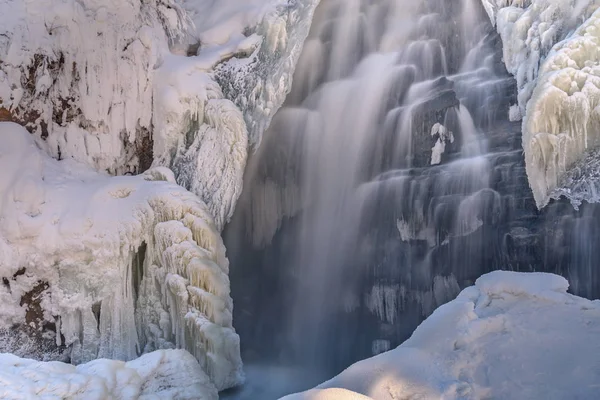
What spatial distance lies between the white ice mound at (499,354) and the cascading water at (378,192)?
9.70 ft

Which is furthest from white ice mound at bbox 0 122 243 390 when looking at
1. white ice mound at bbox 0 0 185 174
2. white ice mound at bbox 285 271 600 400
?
white ice mound at bbox 285 271 600 400

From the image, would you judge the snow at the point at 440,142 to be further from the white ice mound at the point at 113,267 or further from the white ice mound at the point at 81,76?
the white ice mound at the point at 81,76

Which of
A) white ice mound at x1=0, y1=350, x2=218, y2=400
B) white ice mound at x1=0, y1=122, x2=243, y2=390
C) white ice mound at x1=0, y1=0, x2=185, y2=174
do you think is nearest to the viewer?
white ice mound at x1=0, y1=350, x2=218, y2=400

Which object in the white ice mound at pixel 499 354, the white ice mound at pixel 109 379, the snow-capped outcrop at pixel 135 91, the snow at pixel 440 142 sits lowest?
the white ice mound at pixel 109 379

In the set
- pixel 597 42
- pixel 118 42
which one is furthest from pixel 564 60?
pixel 118 42

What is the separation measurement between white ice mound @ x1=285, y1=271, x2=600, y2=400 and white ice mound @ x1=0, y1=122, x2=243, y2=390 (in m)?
3.68

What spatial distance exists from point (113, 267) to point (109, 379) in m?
2.70

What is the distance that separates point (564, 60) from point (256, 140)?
445 cm

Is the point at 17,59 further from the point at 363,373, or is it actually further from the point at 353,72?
the point at 363,373

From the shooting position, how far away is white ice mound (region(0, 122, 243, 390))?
698cm

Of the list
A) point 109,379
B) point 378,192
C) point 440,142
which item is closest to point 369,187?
point 378,192

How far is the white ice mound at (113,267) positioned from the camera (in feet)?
22.9

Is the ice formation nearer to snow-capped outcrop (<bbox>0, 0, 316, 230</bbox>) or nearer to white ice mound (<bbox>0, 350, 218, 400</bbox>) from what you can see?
snow-capped outcrop (<bbox>0, 0, 316, 230</bbox>)

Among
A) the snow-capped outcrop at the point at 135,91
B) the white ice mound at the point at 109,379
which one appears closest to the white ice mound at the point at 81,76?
the snow-capped outcrop at the point at 135,91
